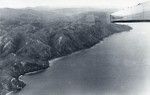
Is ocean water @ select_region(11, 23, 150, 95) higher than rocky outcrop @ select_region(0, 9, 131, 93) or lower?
lower

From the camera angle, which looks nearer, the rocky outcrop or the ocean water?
the ocean water

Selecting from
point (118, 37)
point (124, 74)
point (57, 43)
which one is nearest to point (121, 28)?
point (118, 37)

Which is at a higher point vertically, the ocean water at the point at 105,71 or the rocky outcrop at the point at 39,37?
the rocky outcrop at the point at 39,37

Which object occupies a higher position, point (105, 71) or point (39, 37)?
point (39, 37)

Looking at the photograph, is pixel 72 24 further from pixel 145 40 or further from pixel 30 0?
pixel 145 40

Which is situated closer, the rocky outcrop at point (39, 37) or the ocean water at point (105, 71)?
the ocean water at point (105, 71)
